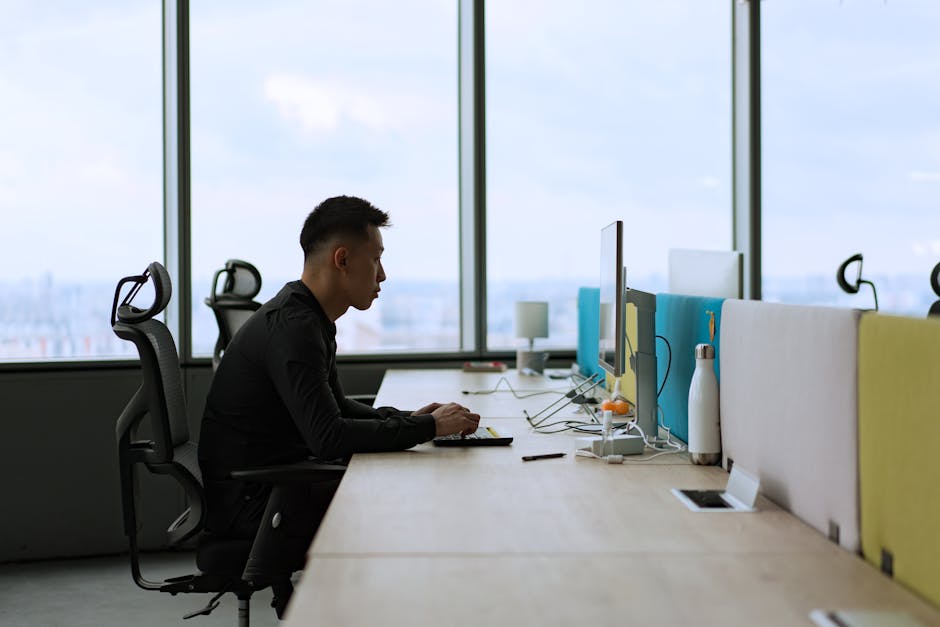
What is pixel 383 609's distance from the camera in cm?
118

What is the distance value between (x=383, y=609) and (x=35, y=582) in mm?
3147

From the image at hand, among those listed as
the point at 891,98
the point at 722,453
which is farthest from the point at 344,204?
the point at 891,98

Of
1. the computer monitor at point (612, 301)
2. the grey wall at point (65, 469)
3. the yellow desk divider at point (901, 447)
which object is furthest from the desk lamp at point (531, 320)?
the yellow desk divider at point (901, 447)

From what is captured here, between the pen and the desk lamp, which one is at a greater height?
the desk lamp

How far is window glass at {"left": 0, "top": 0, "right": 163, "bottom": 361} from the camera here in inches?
163

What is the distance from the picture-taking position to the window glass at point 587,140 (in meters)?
4.70

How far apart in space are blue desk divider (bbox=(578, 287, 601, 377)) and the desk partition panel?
1.92 meters

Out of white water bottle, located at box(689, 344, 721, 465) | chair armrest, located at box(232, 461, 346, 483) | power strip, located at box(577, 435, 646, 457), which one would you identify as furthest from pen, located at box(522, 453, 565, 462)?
chair armrest, located at box(232, 461, 346, 483)

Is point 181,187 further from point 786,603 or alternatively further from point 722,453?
point 786,603

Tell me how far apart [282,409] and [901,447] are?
1.50 meters

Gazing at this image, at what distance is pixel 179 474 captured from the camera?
91.7 inches

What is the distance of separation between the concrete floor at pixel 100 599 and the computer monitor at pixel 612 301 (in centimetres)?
164

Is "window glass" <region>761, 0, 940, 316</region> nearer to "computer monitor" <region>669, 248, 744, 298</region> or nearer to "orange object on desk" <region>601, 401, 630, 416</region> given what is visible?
"computer monitor" <region>669, 248, 744, 298</region>

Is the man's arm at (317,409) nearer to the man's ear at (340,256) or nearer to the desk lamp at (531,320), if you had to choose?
the man's ear at (340,256)
